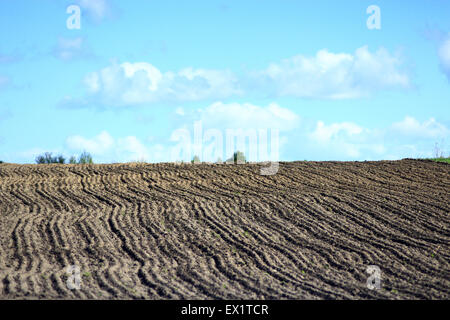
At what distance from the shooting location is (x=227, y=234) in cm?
1404

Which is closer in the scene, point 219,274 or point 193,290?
point 193,290

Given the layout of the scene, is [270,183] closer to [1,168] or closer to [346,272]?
[346,272]

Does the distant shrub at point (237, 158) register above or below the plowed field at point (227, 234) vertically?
above

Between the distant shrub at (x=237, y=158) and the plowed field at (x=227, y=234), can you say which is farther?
the distant shrub at (x=237, y=158)

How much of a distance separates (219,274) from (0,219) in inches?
318

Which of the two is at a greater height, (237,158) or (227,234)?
(237,158)

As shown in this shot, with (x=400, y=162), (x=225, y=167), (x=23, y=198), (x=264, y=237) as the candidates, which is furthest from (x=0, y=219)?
(x=400, y=162)

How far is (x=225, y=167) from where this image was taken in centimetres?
2472

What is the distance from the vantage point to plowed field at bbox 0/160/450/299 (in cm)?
1020

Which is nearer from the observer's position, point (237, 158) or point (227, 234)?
point (227, 234)

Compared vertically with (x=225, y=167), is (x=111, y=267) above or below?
below

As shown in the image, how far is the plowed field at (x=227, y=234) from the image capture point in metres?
10.2
